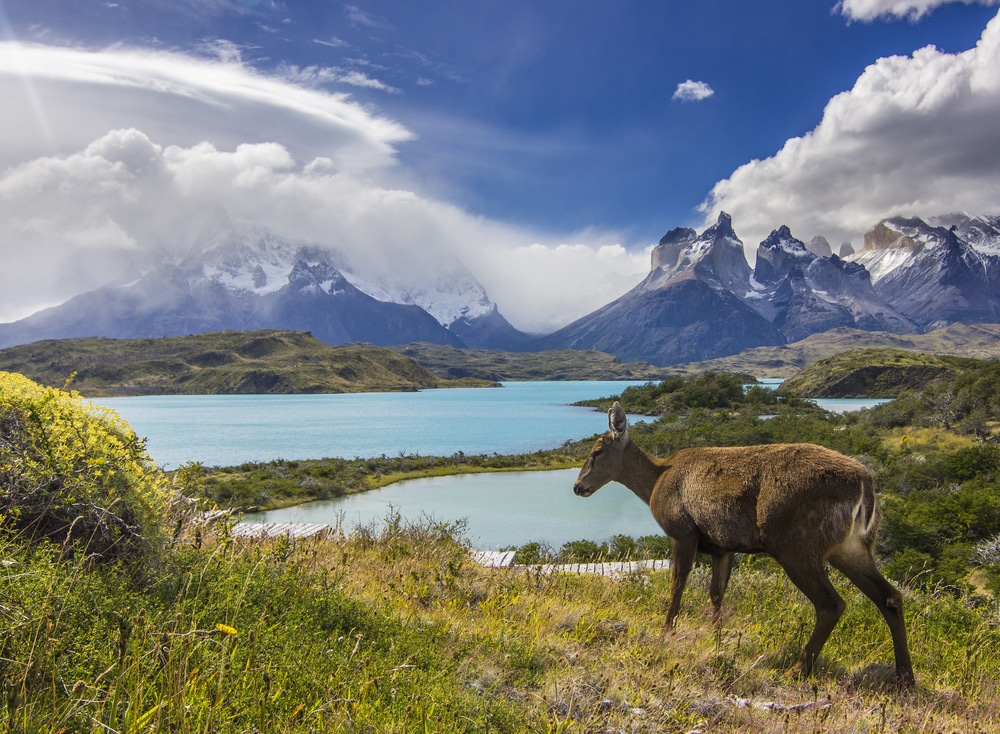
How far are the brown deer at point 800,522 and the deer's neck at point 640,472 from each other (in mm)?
1447

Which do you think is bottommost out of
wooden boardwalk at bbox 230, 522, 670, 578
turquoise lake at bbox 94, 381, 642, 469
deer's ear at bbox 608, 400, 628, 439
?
turquoise lake at bbox 94, 381, 642, 469

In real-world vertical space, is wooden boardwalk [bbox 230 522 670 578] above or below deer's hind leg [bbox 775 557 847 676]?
below

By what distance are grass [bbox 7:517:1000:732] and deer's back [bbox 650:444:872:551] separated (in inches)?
42.8

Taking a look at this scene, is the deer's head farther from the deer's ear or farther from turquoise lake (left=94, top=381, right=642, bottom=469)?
turquoise lake (left=94, top=381, right=642, bottom=469)

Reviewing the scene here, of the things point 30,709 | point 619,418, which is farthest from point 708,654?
point 30,709

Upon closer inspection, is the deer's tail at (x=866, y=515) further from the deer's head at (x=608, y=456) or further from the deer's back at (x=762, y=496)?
the deer's head at (x=608, y=456)

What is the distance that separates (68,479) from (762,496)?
233 inches

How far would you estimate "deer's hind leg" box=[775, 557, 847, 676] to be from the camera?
530 centimetres

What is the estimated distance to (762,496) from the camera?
555 centimetres

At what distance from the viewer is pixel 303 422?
3821 inches

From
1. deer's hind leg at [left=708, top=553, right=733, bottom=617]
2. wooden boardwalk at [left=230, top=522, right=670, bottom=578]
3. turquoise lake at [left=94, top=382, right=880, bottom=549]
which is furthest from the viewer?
turquoise lake at [left=94, top=382, right=880, bottom=549]

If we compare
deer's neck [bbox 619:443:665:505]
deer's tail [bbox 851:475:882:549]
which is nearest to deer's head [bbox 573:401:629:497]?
deer's neck [bbox 619:443:665:505]

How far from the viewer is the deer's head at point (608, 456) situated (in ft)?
26.8

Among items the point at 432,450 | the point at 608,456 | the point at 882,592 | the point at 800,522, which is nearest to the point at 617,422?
the point at 608,456
